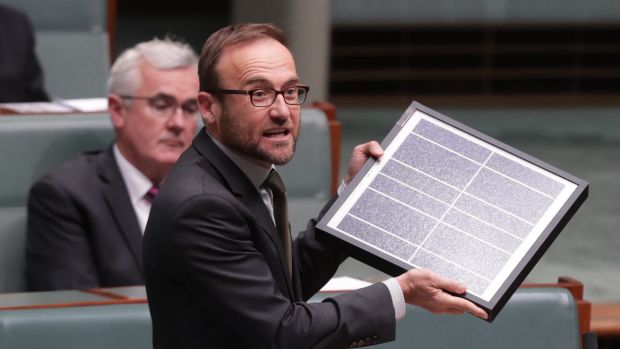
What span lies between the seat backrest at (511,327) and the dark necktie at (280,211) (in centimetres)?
38

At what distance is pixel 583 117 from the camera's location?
230 inches

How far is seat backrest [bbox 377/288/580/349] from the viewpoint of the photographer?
1.73 metres

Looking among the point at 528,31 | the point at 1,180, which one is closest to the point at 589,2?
the point at 528,31

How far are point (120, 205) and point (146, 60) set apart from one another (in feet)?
1.00

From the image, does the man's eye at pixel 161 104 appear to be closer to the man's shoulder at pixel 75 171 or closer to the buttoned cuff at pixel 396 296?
the man's shoulder at pixel 75 171

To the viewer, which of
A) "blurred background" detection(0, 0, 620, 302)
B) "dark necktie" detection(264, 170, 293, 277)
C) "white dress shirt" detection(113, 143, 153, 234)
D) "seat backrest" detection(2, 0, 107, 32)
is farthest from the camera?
"blurred background" detection(0, 0, 620, 302)

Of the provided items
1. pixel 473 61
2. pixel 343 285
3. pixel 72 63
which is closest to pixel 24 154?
pixel 343 285

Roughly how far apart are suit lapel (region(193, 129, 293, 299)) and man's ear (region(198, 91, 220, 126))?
0.08 feet

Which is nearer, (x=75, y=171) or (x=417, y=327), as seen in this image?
(x=417, y=327)

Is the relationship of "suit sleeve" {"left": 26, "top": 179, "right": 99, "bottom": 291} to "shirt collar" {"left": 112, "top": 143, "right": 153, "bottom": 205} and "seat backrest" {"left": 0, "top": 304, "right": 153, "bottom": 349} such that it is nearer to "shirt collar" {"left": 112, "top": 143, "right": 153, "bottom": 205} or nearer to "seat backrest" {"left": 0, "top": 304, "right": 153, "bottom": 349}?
"shirt collar" {"left": 112, "top": 143, "right": 153, "bottom": 205}

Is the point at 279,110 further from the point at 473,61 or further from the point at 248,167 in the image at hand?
the point at 473,61

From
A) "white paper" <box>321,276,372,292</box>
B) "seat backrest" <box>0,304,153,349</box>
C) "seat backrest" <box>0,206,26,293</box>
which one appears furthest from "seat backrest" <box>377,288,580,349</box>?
"seat backrest" <box>0,206,26,293</box>

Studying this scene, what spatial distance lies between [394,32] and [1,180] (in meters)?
3.92

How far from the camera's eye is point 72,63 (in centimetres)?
361
